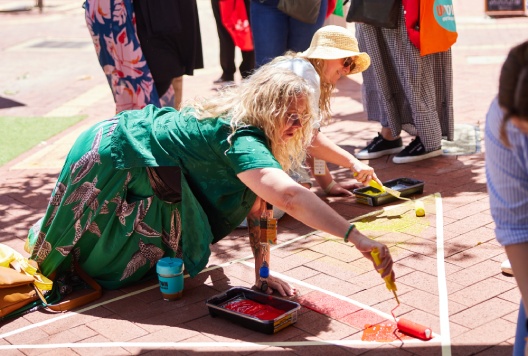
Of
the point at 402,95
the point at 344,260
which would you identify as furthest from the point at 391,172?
the point at 344,260

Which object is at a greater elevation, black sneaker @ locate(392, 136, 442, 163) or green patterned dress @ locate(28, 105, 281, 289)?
green patterned dress @ locate(28, 105, 281, 289)

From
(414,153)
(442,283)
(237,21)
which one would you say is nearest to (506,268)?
(442,283)

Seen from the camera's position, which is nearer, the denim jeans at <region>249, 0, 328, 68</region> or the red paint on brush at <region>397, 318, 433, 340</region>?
the red paint on brush at <region>397, 318, 433, 340</region>

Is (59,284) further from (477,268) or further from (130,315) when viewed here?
(477,268)

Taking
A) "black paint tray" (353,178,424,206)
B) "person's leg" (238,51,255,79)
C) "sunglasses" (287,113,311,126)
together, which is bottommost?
"black paint tray" (353,178,424,206)

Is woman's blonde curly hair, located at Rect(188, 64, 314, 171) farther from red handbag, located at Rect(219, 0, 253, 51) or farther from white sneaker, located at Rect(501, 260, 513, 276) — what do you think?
red handbag, located at Rect(219, 0, 253, 51)

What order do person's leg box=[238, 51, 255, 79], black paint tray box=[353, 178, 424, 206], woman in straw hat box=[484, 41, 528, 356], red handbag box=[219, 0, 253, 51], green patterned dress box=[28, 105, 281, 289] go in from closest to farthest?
woman in straw hat box=[484, 41, 528, 356] → green patterned dress box=[28, 105, 281, 289] → black paint tray box=[353, 178, 424, 206] → red handbag box=[219, 0, 253, 51] → person's leg box=[238, 51, 255, 79]

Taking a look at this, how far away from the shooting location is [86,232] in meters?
4.38

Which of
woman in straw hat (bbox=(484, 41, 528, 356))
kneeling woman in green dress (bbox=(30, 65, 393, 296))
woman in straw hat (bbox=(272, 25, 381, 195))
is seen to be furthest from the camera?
woman in straw hat (bbox=(272, 25, 381, 195))

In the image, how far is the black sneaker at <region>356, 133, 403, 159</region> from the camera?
6660mm

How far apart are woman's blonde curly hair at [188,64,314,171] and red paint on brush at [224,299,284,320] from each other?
68cm

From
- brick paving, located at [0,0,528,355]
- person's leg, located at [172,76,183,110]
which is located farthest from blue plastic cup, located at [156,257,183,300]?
person's leg, located at [172,76,183,110]

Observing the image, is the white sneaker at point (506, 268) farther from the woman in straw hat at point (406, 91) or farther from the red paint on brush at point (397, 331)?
the woman in straw hat at point (406, 91)

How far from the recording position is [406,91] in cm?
633
